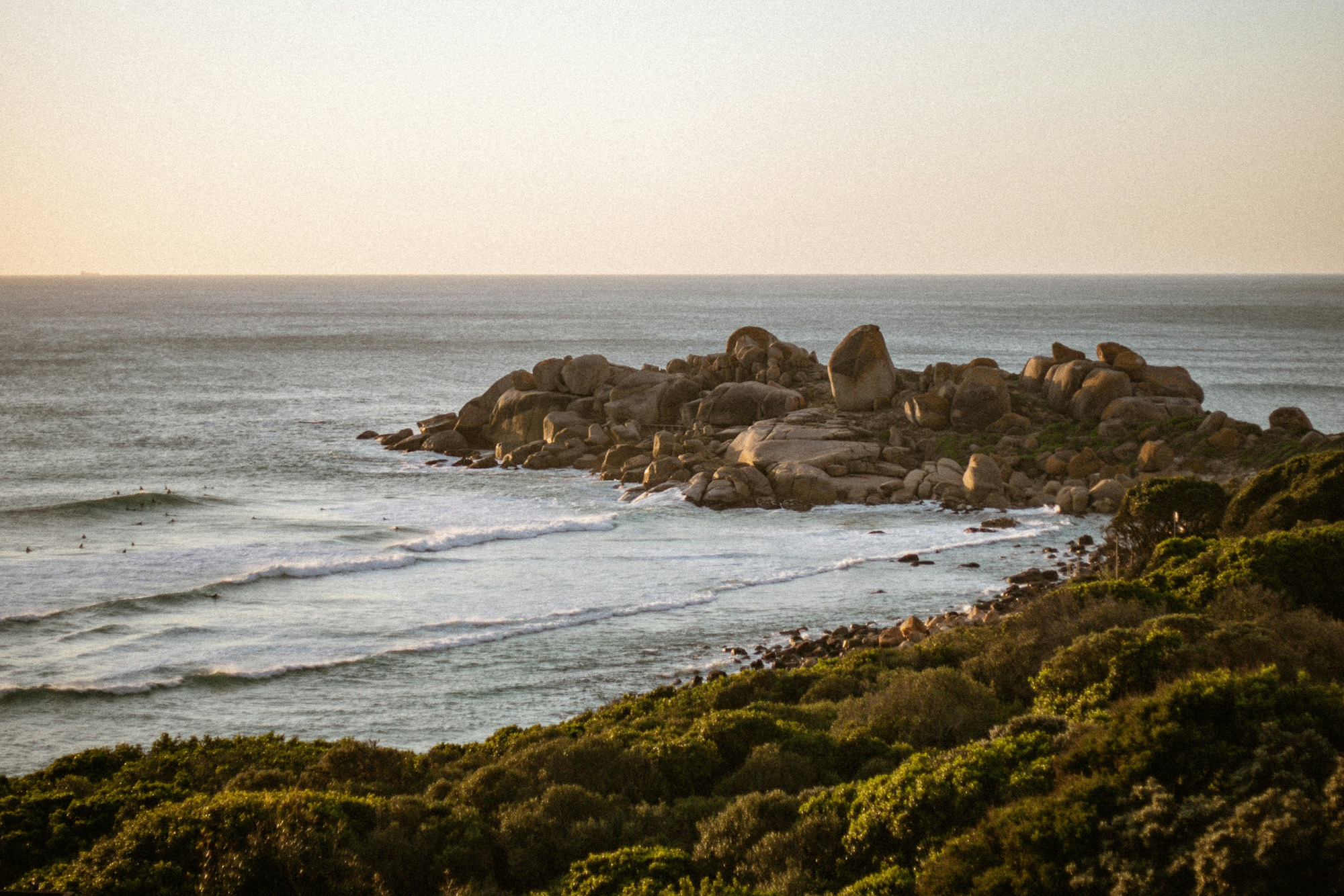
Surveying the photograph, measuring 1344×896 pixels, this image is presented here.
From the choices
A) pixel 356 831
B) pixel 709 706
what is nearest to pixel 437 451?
pixel 709 706

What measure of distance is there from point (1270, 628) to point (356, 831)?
12084 mm

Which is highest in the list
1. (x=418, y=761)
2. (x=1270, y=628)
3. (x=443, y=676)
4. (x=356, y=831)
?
(x=1270, y=628)

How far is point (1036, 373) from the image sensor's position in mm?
50844

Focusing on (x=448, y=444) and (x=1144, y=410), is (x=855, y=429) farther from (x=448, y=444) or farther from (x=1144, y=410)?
(x=448, y=444)

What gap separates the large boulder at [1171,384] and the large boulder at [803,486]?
17391mm

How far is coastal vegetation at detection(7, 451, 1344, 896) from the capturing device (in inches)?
337

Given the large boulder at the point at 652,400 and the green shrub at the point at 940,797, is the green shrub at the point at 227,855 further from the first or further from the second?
the large boulder at the point at 652,400

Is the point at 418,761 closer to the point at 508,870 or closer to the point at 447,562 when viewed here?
the point at 508,870

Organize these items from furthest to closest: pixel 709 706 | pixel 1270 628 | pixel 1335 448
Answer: pixel 1335 448 → pixel 709 706 → pixel 1270 628

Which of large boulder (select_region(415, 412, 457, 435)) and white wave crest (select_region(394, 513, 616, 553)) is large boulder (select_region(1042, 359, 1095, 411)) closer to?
white wave crest (select_region(394, 513, 616, 553))

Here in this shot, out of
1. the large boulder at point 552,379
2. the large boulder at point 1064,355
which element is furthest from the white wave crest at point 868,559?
the large boulder at point 552,379

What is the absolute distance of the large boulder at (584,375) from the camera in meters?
53.4

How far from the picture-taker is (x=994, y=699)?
48.3ft

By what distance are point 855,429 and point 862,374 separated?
3.89 meters
